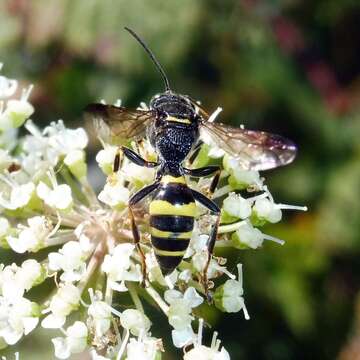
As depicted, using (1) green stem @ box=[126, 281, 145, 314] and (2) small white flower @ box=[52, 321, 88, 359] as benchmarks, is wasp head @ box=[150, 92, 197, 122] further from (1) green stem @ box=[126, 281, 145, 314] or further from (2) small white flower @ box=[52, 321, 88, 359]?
(2) small white flower @ box=[52, 321, 88, 359]

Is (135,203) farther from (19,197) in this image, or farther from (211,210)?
(19,197)

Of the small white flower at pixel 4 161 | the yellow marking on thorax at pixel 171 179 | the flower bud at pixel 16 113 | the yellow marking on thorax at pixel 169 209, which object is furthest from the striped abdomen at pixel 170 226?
the flower bud at pixel 16 113

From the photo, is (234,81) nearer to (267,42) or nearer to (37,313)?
(267,42)

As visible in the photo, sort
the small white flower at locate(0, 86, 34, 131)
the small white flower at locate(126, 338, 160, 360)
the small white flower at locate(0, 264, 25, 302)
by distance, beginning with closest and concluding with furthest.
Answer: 1. the small white flower at locate(126, 338, 160, 360)
2. the small white flower at locate(0, 264, 25, 302)
3. the small white flower at locate(0, 86, 34, 131)

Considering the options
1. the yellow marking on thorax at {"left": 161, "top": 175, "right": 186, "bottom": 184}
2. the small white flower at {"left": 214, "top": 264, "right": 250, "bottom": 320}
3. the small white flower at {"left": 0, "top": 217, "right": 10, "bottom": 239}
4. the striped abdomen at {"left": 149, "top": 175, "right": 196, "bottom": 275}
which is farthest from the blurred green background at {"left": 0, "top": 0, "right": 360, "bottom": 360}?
the striped abdomen at {"left": 149, "top": 175, "right": 196, "bottom": 275}

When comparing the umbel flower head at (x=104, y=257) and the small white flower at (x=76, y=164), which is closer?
the umbel flower head at (x=104, y=257)

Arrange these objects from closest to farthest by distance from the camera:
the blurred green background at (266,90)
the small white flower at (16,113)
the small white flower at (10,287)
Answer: the small white flower at (10,287)
the small white flower at (16,113)
the blurred green background at (266,90)

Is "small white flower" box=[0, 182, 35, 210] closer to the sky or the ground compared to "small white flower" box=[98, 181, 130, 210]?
closer to the ground

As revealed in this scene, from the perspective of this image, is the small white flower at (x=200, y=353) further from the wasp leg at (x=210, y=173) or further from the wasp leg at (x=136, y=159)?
the wasp leg at (x=136, y=159)
